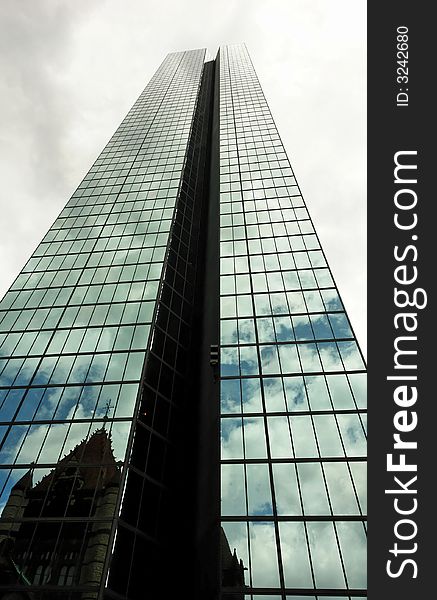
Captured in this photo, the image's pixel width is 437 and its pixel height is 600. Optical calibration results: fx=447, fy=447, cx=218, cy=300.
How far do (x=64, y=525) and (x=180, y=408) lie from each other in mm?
14764

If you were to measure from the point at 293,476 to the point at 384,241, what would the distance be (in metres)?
16.6

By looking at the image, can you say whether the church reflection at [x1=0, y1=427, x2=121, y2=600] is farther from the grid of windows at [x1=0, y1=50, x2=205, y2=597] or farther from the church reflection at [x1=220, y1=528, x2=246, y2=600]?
the church reflection at [x1=220, y1=528, x2=246, y2=600]

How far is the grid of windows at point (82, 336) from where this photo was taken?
28953mm

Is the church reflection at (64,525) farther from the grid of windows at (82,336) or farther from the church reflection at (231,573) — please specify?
the church reflection at (231,573)

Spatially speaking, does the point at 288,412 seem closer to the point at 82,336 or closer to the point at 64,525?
the point at 64,525

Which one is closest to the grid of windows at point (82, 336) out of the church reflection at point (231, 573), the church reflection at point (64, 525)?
the church reflection at point (64, 525)

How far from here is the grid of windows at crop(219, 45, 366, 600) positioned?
80.4ft

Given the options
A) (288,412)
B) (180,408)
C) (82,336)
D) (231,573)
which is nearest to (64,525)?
(231,573)

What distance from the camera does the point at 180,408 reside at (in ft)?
132

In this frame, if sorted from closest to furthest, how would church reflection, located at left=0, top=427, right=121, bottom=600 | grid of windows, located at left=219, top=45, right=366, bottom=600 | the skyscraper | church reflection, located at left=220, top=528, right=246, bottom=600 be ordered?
1. church reflection, located at left=220, top=528, right=246, bottom=600
2. grid of windows, located at left=219, top=45, right=366, bottom=600
3. church reflection, located at left=0, top=427, right=121, bottom=600
4. the skyscraper

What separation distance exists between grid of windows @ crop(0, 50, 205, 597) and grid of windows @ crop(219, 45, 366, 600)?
7.68 metres

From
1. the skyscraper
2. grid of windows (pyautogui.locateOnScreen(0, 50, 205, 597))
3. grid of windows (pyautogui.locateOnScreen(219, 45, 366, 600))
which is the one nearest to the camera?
grid of windows (pyautogui.locateOnScreen(219, 45, 366, 600))

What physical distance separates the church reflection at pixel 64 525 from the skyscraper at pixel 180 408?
0.09 meters

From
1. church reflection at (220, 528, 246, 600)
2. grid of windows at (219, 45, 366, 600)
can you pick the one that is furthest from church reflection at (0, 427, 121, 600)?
grid of windows at (219, 45, 366, 600)
